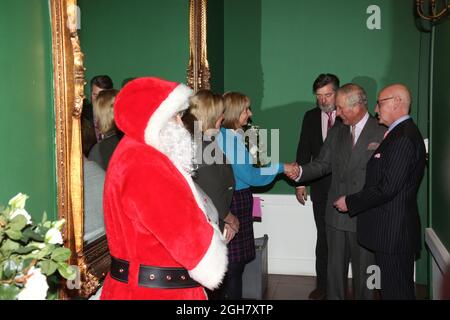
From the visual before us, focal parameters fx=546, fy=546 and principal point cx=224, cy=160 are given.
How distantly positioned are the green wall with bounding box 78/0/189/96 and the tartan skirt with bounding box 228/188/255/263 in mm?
925

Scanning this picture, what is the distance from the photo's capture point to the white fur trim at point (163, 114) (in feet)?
6.27

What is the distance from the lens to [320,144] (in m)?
4.74

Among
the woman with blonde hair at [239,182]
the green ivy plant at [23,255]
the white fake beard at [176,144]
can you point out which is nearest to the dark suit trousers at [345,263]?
the woman with blonde hair at [239,182]

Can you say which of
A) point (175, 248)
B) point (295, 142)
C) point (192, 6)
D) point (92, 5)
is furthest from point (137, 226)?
point (295, 142)

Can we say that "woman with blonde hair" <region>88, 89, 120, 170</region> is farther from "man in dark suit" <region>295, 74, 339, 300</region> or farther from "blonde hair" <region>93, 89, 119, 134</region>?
"man in dark suit" <region>295, 74, 339, 300</region>

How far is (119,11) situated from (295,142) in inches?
119

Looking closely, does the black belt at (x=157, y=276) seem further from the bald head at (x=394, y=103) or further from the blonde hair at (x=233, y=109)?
the bald head at (x=394, y=103)

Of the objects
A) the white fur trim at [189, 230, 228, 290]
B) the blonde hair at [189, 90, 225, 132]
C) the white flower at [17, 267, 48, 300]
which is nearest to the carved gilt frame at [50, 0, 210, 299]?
the white fur trim at [189, 230, 228, 290]

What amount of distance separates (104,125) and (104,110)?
6 cm

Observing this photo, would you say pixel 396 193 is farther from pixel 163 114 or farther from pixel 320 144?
pixel 163 114

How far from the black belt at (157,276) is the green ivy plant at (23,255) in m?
0.67

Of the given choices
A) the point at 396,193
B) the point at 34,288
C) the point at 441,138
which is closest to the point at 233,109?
the point at 396,193

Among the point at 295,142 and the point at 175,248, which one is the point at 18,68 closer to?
the point at 175,248
